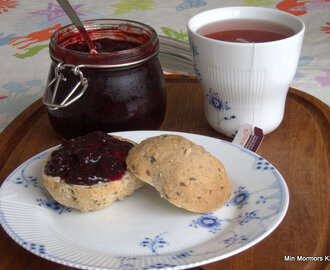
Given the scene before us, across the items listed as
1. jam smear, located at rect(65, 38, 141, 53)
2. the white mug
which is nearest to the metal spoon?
jam smear, located at rect(65, 38, 141, 53)

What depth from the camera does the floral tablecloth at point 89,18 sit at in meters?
1.64

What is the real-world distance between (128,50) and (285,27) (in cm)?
38

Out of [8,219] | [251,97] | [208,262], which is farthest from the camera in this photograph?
[251,97]

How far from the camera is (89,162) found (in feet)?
2.87

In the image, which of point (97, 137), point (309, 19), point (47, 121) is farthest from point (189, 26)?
point (309, 19)

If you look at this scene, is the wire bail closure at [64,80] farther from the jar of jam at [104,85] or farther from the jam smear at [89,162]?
the jam smear at [89,162]

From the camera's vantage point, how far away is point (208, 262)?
0.72m

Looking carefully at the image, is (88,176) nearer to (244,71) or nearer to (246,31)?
(244,71)

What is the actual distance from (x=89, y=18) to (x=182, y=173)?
146 centimetres

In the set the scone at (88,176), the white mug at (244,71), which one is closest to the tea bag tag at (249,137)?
the white mug at (244,71)

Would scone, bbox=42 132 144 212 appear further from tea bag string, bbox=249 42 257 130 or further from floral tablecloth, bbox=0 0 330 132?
floral tablecloth, bbox=0 0 330 132

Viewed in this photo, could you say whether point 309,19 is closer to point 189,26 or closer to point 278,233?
point 189,26

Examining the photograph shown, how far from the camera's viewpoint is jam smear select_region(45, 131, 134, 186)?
858 mm

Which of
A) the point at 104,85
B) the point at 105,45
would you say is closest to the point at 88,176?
the point at 104,85
